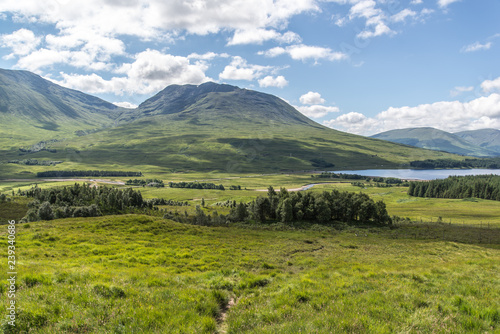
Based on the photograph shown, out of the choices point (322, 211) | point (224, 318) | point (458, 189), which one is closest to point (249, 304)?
point (224, 318)

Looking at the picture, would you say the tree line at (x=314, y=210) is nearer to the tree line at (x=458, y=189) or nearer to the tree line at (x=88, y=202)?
the tree line at (x=88, y=202)

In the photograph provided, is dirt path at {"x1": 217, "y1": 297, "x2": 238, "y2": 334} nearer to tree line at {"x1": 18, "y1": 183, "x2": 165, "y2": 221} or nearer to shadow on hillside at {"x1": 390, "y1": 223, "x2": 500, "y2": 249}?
shadow on hillside at {"x1": 390, "y1": 223, "x2": 500, "y2": 249}

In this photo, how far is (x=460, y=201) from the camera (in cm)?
15425

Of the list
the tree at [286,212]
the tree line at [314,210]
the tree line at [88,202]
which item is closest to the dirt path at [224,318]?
the tree line at [314,210]

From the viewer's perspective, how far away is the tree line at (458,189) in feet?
534

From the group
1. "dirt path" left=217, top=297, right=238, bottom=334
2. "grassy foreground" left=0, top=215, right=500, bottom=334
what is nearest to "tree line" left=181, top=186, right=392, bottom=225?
"grassy foreground" left=0, top=215, right=500, bottom=334

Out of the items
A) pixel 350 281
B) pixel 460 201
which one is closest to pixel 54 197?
pixel 350 281

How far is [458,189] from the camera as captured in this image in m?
174

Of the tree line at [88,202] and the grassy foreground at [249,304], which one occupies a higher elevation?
the grassy foreground at [249,304]

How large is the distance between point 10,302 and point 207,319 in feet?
22.0

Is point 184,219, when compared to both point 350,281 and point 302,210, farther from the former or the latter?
point 350,281

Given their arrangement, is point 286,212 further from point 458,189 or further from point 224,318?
point 458,189

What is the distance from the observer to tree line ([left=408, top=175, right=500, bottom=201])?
534ft

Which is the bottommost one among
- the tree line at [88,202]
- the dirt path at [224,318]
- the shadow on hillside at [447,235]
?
the shadow on hillside at [447,235]
